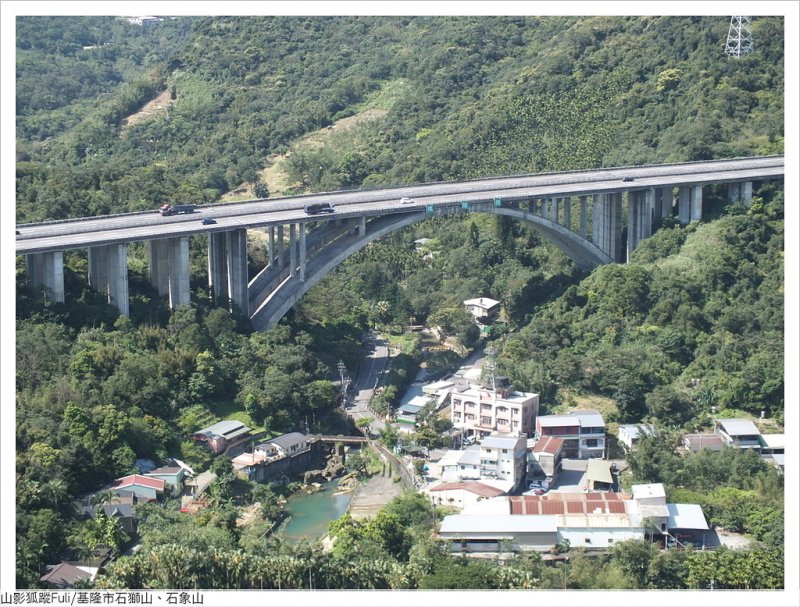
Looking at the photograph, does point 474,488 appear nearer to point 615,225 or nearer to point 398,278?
point 615,225

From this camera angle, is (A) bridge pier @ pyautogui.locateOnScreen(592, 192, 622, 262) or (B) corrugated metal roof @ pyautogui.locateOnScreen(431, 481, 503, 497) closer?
(B) corrugated metal roof @ pyautogui.locateOnScreen(431, 481, 503, 497)

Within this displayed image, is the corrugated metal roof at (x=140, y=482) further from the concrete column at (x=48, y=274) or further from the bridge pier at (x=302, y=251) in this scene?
the bridge pier at (x=302, y=251)

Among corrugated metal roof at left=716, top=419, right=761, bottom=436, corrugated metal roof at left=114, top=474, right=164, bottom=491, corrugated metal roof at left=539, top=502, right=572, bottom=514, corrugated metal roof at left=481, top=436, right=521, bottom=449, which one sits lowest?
corrugated metal roof at left=539, top=502, right=572, bottom=514

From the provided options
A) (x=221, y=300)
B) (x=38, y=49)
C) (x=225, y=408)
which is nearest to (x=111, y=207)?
(x=221, y=300)

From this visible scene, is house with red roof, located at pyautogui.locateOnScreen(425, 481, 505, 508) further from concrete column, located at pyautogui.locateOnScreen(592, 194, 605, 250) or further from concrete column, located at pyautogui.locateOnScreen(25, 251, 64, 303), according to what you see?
concrete column, located at pyautogui.locateOnScreen(592, 194, 605, 250)

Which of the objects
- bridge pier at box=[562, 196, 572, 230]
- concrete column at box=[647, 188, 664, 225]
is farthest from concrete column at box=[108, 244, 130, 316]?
concrete column at box=[647, 188, 664, 225]

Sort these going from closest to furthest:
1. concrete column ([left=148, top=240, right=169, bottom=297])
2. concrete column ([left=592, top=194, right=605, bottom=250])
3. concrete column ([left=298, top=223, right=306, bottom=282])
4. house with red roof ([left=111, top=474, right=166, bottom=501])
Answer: house with red roof ([left=111, top=474, right=166, bottom=501]), concrete column ([left=148, top=240, right=169, bottom=297]), concrete column ([left=298, top=223, right=306, bottom=282]), concrete column ([left=592, top=194, right=605, bottom=250])

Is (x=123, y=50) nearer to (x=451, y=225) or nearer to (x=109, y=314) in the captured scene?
(x=451, y=225)
